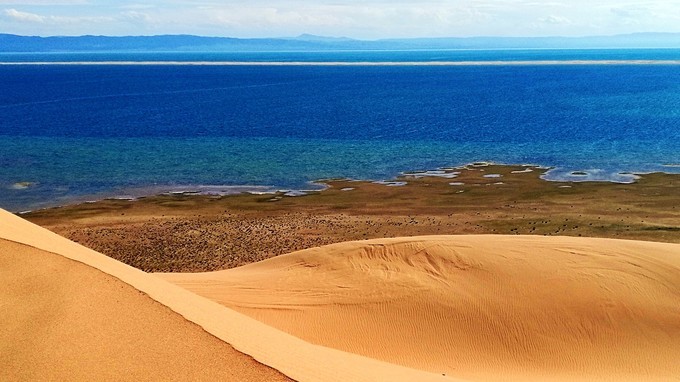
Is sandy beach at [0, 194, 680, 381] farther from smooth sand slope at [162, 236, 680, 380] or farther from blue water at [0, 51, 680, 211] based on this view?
blue water at [0, 51, 680, 211]

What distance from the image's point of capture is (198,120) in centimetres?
7556

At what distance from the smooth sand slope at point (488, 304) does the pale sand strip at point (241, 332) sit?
3.56 meters

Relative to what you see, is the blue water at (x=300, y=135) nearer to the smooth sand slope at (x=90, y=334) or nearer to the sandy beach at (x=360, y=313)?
the sandy beach at (x=360, y=313)

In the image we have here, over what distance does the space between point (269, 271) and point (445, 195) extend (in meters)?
18.8

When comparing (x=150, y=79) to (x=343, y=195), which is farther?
(x=150, y=79)

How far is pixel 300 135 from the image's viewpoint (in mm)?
62062

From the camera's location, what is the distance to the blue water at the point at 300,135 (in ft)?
142

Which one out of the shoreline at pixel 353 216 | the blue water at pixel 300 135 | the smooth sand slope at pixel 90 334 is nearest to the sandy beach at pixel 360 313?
the smooth sand slope at pixel 90 334

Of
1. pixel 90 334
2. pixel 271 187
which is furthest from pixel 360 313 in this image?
pixel 271 187

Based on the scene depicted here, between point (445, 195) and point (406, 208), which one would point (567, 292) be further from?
point (445, 195)

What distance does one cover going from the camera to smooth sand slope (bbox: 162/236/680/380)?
14.5 metres

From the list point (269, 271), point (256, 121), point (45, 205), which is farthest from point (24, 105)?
point (269, 271)

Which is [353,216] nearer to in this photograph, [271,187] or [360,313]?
[271,187]

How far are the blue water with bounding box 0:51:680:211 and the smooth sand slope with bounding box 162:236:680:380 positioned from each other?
72.3ft
